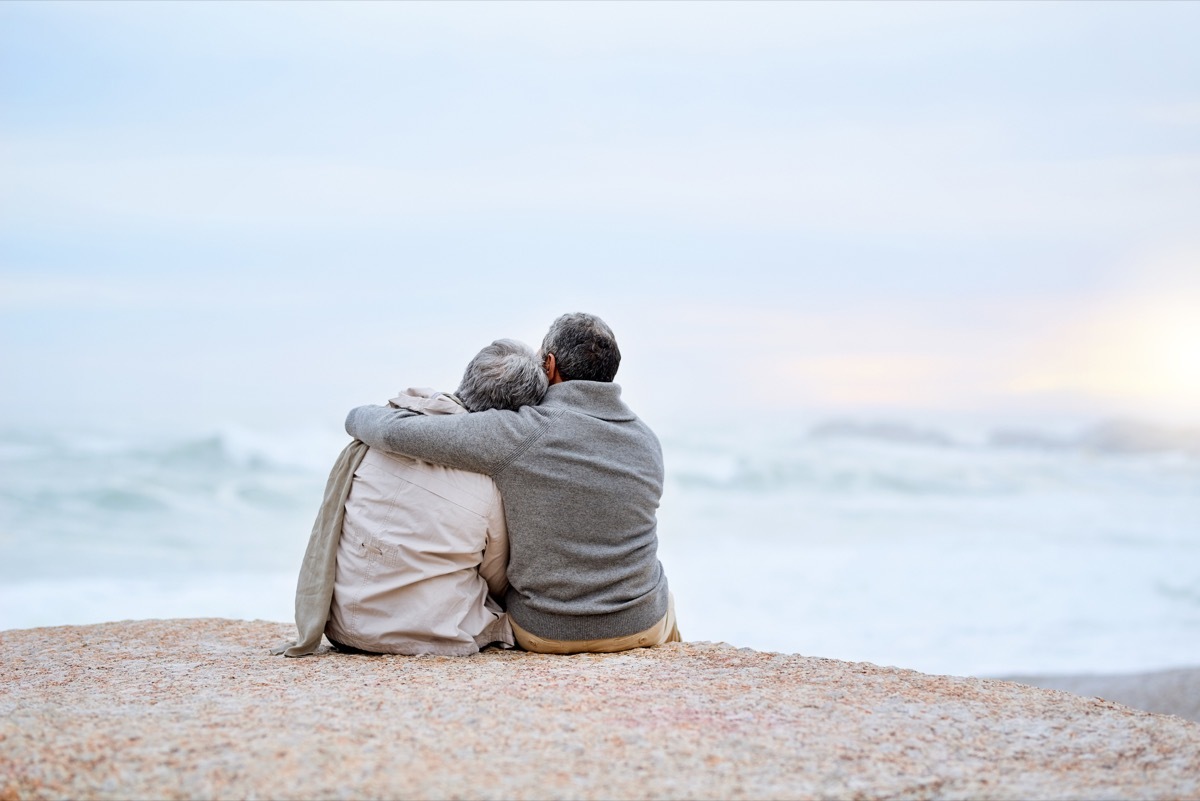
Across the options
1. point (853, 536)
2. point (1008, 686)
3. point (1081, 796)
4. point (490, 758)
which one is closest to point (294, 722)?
point (490, 758)

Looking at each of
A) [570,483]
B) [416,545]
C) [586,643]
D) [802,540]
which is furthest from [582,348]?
[802,540]

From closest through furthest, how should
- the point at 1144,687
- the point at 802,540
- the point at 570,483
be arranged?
1. the point at 570,483
2. the point at 1144,687
3. the point at 802,540

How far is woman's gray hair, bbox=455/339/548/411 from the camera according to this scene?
421 cm

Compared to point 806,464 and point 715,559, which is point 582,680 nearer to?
point 715,559

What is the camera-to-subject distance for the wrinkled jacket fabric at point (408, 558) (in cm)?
408

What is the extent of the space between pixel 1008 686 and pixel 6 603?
10.6 m

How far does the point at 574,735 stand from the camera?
9.79 feet

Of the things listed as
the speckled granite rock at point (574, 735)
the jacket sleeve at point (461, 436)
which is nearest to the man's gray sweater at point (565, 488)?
the jacket sleeve at point (461, 436)

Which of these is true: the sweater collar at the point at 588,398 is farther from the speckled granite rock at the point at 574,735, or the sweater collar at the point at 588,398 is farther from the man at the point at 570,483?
the speckled granite rock at the point at 574,735

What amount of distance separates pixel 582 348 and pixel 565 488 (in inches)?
21.6

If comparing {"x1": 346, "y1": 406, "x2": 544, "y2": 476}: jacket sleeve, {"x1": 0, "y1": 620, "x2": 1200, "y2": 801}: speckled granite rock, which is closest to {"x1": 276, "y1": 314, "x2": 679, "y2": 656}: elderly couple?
{"x1": 346, "y1": 406, "x2": 544, "y2": 476}: jacket sleeve

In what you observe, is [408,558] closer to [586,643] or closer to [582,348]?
[586,643]

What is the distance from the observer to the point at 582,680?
367 centimetres

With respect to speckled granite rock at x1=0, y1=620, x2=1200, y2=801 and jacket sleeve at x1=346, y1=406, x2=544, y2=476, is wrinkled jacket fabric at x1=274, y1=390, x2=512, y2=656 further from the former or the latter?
speckled granite rock at x1=0, y1=620, x2=1200, y2=801
